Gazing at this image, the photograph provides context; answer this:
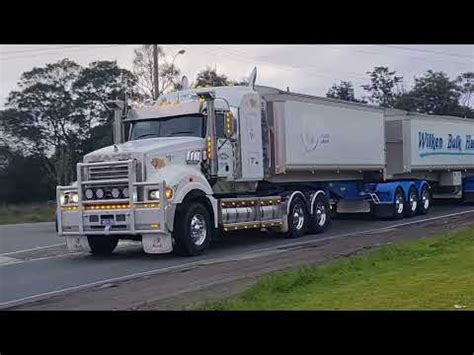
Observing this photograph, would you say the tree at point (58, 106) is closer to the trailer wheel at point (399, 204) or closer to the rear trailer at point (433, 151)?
the rear trailer at point (433, 151)

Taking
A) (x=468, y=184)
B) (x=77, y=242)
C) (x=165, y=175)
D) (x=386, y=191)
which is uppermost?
(x=165, y=175)

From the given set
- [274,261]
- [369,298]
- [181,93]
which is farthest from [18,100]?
[369,298]

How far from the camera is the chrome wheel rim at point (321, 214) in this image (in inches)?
821

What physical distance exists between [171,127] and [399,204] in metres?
11.2

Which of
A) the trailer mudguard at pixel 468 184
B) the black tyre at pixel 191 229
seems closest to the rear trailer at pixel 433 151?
the trailer mudguard at pixel 468 184

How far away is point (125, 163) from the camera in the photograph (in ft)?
50.0

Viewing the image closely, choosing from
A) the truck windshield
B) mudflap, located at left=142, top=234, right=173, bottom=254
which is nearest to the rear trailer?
the truck windshield

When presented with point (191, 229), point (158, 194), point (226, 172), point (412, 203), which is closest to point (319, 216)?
point (226, 172)

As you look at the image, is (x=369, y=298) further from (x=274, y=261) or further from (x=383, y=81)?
(x=383, y=81)

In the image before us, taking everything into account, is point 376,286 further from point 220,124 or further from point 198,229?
point 220,124

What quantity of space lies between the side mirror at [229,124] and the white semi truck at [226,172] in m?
0.02

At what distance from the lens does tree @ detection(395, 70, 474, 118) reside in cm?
5888

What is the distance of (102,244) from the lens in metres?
16.8

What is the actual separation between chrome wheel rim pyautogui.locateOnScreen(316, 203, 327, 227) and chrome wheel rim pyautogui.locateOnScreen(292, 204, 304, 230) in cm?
84
